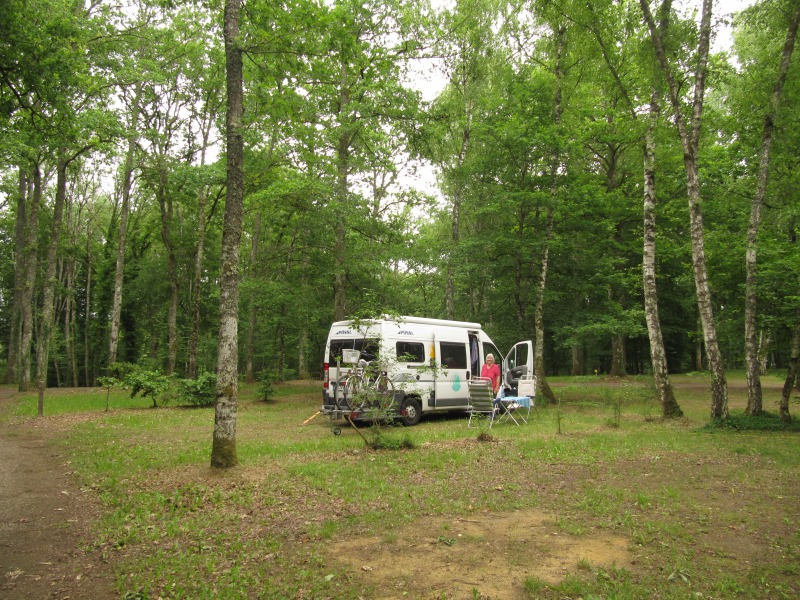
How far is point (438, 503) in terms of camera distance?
5230mm

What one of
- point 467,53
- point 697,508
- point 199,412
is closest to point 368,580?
point 697,508

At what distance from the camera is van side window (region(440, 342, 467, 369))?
12.3m

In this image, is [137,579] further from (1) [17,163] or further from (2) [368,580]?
→ (1) [17,163]

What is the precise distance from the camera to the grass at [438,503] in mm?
3525

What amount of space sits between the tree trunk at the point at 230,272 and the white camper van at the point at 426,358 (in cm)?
373

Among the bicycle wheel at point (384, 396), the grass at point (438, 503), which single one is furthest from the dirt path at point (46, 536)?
the bicycle wheel at point (384, 396)

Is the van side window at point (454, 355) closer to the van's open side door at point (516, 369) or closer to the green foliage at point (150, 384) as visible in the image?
the van's open side door at point (516, 369)

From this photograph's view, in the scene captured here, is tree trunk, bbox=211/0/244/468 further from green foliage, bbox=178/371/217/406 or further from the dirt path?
green foliage, bbox=178/371/217/406

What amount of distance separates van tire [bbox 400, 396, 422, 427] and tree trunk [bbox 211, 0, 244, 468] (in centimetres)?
519

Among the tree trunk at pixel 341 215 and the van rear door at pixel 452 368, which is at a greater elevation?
the tree trunk at pixel 341 215

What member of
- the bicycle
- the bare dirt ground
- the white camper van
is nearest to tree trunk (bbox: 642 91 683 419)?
the white camper van

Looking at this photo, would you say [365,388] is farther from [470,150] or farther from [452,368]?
[470,150]

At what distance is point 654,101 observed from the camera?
37.4 feet

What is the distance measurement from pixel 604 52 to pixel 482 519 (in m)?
11.0
